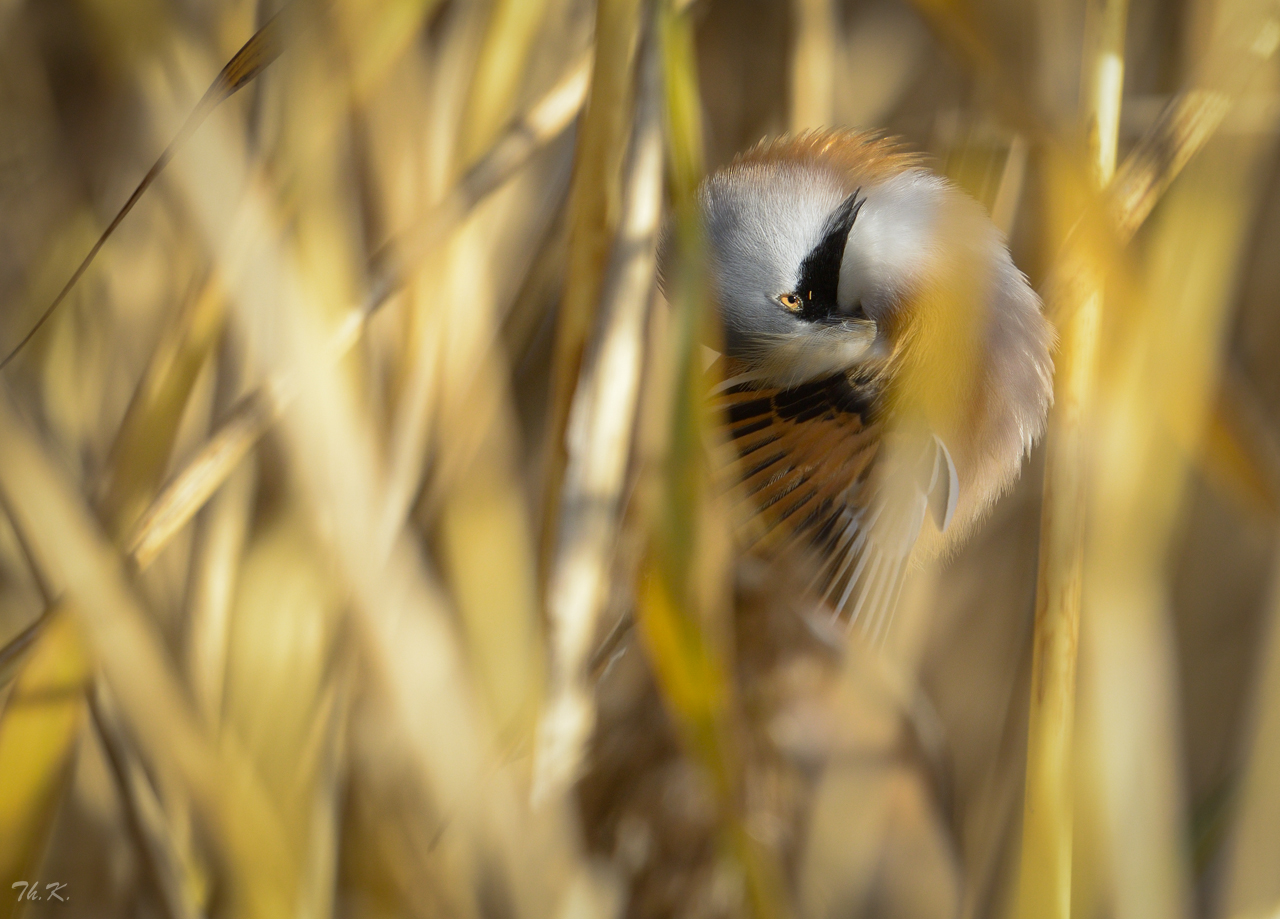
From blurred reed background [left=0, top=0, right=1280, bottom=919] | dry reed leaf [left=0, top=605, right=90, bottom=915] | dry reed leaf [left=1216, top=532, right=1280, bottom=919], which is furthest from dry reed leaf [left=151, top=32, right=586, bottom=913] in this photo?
dry reed leaf [left=1216, top=532, right=1280, bottom=919]

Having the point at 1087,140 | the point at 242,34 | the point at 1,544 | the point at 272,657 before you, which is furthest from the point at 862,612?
the point at 1,544

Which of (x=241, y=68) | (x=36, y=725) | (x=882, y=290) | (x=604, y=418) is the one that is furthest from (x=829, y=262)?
(x=36, y=725)

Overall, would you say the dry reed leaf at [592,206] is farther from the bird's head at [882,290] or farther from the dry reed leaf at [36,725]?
the dry reed leaf at [36,725]

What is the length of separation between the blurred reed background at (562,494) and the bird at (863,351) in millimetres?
33

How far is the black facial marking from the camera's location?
14.8 inches

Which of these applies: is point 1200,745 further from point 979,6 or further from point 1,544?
point 1,544

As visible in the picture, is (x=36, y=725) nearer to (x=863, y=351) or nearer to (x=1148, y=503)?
(x=863, y=351)

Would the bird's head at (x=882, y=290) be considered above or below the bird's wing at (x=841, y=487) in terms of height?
above

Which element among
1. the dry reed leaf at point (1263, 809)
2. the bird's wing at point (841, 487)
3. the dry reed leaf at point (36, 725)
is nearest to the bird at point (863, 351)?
the bird's wing at point (841, 487)

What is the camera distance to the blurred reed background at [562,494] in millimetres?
347

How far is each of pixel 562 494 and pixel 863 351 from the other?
170mm

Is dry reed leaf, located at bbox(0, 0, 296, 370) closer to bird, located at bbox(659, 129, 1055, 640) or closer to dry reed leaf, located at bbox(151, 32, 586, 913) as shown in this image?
dry reed leaf, located at bbox(151, 32, 586, 913)

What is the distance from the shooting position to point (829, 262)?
38 centimetres

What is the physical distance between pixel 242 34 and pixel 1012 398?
19.6 inches
